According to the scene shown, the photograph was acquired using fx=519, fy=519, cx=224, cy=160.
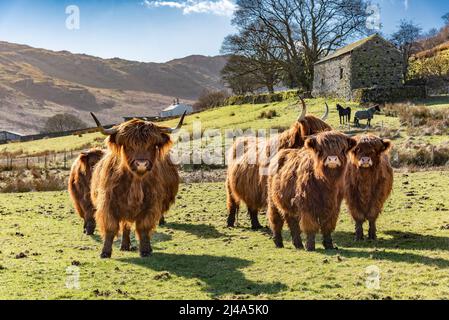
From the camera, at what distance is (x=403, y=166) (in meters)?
17.8

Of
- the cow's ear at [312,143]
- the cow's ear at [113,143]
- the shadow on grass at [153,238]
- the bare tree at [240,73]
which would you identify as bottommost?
the shadow on grass at [153,238]

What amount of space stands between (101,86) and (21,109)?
237ft

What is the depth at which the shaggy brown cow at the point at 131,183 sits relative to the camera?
22.5 feet

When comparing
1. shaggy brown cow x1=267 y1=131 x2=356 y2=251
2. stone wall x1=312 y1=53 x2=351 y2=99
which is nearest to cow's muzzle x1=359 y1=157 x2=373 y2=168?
shaggy brown cow x1=267 y1=131 x2=356 y2=251

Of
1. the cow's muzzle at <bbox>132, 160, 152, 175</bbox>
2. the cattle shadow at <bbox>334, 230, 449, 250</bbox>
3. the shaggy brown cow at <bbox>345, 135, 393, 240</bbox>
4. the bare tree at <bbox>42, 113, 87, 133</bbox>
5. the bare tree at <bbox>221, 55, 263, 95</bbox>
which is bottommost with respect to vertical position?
the cattle shadow at <bbox>334, 230, 449, 250</bbox>

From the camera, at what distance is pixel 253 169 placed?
946 cm

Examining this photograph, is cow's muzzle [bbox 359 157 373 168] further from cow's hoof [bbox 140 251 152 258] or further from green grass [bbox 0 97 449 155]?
green grass [bbox 0 97 449 155]

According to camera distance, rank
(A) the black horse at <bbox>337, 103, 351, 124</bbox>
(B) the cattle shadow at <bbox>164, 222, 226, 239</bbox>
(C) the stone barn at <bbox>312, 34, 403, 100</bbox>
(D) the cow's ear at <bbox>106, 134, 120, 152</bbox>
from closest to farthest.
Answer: (D) the cow's ear at <bbox>106, 134, 120, 152</bbox> → (B) the cattle shadow at <bbox>164, 222, 226, 239</bbox> → (A) the black horse at <bbox>337, 103, 351, 124</bbox> → (C) the stone barn at <bbox>312, 34, 403, 100</bbox>

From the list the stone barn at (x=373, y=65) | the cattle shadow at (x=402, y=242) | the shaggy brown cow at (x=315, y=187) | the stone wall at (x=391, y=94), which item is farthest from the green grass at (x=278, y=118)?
the shaggy brown cow at (x=315, y=187)

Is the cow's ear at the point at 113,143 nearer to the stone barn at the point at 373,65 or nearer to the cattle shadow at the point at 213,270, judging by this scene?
the cattle shadow at the point at 213,270

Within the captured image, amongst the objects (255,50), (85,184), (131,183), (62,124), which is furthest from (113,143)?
(62,124)

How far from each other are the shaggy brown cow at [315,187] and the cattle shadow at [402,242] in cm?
81

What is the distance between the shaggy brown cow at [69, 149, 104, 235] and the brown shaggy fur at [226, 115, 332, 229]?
258cm

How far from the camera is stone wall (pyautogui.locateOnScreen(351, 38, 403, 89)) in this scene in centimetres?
3650
